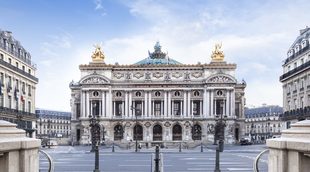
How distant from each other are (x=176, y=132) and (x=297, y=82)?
37.2 metres

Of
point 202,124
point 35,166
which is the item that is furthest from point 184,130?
point 35,166

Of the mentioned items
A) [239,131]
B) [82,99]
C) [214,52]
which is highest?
[214,52]

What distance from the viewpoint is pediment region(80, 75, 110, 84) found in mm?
93688

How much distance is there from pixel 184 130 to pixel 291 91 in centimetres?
3243

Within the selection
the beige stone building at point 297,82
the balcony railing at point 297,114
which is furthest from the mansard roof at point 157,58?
the balcony railing at point 297,114

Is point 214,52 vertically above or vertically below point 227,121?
above

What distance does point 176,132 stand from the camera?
95250mm

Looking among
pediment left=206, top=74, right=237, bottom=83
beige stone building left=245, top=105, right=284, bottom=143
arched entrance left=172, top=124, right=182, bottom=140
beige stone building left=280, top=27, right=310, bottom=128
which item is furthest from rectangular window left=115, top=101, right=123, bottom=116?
beige stone building left=245, top=105, right=284, bottom=143

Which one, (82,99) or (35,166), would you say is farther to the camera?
(82,99)

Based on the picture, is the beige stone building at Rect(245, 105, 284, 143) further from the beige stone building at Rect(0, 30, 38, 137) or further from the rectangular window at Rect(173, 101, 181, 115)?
the beige stone building at Rect(0, 30, 38, 137)

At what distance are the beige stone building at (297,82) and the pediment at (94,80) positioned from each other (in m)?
38.1

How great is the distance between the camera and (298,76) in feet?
203

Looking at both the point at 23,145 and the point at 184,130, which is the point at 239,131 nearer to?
the point at 184,130

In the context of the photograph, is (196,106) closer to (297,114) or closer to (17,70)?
(297,114)
